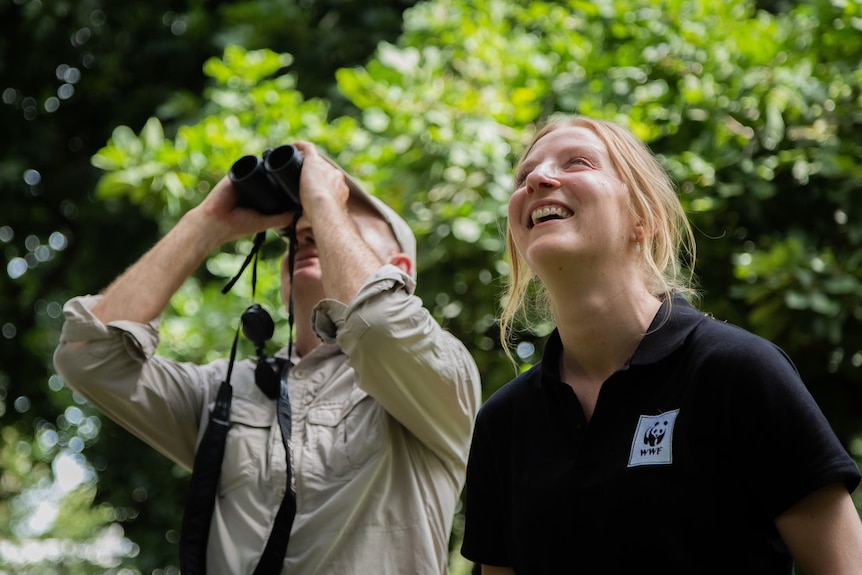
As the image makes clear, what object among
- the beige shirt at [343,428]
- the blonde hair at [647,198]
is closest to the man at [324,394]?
the beige shirt at [343,428]

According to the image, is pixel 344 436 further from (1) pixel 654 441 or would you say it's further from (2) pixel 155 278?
(1) pixel 654 441

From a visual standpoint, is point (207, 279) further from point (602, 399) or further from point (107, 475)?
point (602, 399)

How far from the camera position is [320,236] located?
2455mm

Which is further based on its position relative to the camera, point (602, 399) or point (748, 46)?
point (748, 46)

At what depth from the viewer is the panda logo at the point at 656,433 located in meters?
1.60

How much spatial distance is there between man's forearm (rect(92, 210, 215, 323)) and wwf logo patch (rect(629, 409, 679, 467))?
1.46 m

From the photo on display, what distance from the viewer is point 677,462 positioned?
5.13ft

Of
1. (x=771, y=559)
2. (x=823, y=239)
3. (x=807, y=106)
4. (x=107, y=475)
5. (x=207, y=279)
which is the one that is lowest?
(x=107, y=475)

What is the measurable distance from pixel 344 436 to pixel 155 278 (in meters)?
0.69

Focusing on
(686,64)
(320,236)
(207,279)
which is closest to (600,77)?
Answer: (686,64)

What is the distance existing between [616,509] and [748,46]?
2.74 metres

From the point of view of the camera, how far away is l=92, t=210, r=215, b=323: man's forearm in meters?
2.64

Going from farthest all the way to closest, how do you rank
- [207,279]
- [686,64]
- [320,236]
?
1. [207,279]
2. [686,64]
3. [320,236]

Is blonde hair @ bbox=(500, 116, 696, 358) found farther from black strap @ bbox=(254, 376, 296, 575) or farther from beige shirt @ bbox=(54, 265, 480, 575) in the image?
black strap @ bbox=(254, 376, 296, 575)
